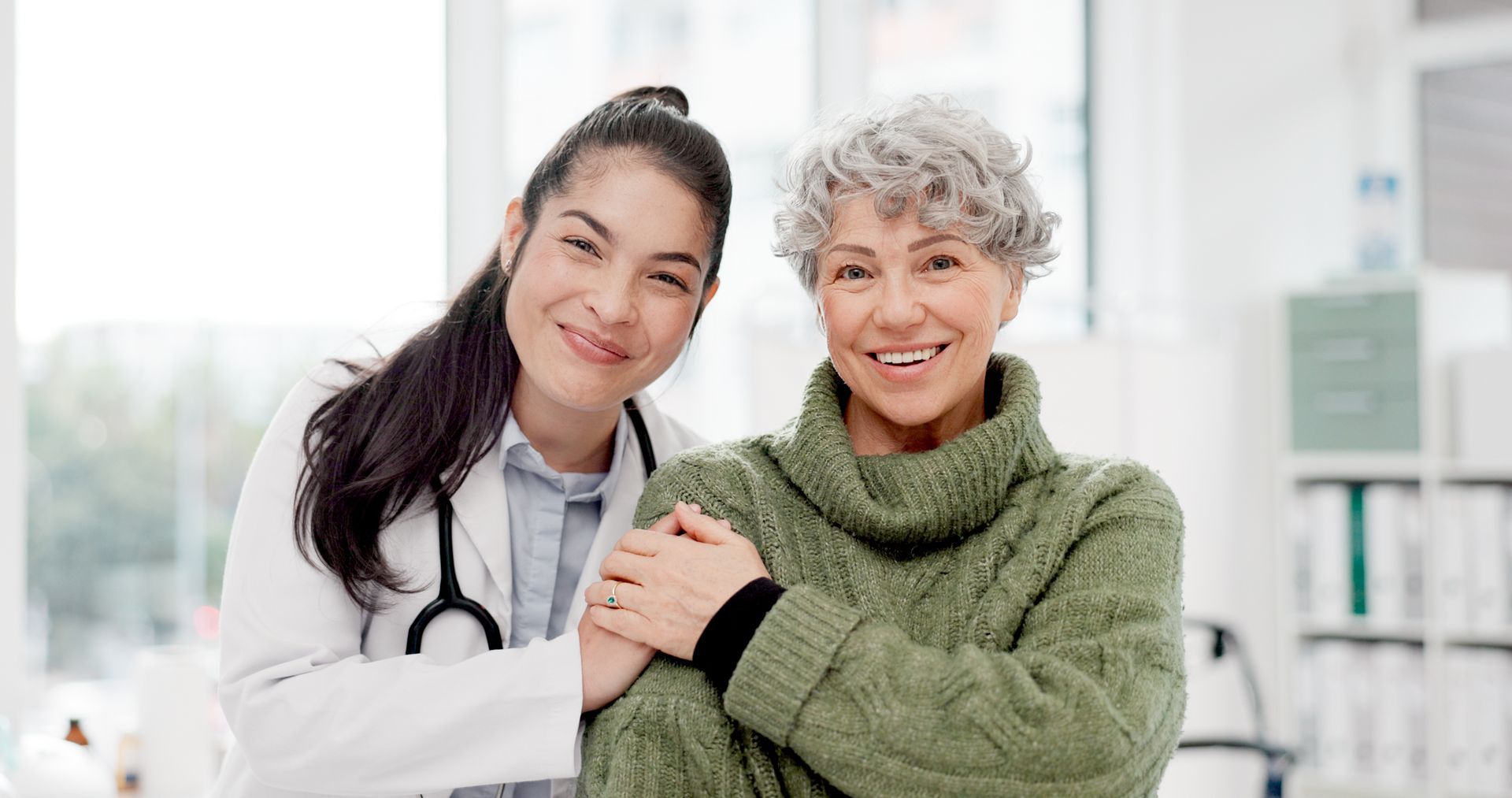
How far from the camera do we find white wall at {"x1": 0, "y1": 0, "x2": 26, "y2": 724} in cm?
185

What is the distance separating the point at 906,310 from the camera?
128cm

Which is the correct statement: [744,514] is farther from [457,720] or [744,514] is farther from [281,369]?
[281,369]

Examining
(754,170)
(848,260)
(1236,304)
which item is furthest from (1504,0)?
(848,260)

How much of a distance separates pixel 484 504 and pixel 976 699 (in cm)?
66

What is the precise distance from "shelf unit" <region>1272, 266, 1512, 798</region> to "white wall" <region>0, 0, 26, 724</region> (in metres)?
2.99

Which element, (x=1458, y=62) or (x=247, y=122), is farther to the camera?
(x=1458, y=62)

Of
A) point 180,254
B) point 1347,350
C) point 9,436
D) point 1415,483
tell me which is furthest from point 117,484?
point 1415,483

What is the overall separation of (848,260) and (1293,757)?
58.1 inches

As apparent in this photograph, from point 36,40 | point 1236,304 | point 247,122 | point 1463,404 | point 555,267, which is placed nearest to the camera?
point 555,267

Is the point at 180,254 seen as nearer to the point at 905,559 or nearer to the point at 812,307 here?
the point at 812,307

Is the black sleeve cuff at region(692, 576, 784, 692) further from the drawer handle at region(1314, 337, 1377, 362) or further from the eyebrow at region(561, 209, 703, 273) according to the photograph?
the drawer handle at region(1314, 337, 1377, 362)

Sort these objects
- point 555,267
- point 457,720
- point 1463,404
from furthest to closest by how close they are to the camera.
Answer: point 1463,404, point 555,267, point 457,720

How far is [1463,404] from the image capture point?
322cm

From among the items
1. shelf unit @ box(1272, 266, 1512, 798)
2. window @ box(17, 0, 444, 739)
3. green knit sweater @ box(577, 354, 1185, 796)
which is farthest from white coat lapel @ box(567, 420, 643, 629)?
shelf unit @ box(1272, 266, 1512, 798)
